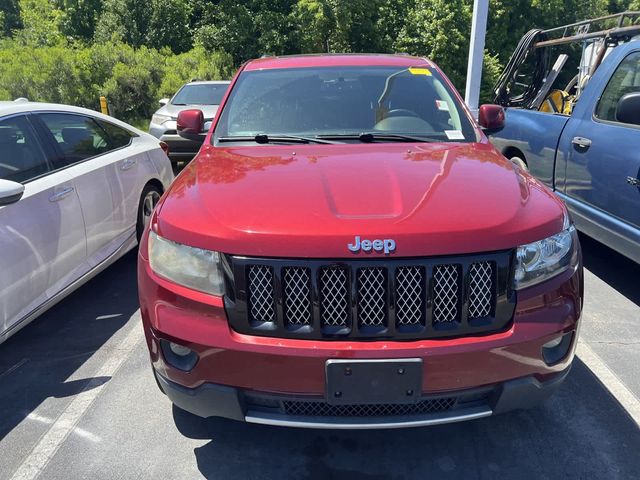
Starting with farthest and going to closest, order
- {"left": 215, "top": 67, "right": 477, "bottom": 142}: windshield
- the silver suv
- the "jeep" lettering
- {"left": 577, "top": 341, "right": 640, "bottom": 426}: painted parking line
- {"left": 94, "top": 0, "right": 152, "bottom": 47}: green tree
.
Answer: {"left": 94, "top": 0, "right": 152, "bottom": 47}: green tree < the silver suv < {"left": 215, "top": 67, "right": 477, "bottom": 142}: windshield < {"left": 577, "top": 341, "right": 640, "bottom": 426}: painted parking line < the "jeep" lettering

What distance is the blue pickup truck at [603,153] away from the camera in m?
3.83

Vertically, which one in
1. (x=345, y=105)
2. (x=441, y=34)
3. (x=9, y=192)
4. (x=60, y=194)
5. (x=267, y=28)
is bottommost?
(x=441, y=34)

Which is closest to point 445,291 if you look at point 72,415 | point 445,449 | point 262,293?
point 262,293

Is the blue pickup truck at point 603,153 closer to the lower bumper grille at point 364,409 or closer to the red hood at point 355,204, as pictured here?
the red hood at point 355,204

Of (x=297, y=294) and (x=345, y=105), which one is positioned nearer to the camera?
(x=297, y=294)

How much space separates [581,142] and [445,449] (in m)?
2.96

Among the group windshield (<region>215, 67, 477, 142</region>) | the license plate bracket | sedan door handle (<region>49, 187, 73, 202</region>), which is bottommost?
the license plate bracket

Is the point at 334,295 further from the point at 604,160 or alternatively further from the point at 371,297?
the point at 604,160

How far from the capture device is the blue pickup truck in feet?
12.6

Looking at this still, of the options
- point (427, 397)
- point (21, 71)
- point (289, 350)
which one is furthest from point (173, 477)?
point (21, 71)

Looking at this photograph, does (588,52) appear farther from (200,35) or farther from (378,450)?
(200,35)

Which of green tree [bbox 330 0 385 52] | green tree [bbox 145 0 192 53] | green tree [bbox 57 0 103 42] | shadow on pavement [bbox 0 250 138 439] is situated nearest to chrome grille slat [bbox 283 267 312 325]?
shadow on pavement [bbox 0 250 138 439]

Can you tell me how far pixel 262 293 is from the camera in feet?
6.89

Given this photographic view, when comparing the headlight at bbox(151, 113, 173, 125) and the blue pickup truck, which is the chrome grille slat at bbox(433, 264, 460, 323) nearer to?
the blue pickup truck
